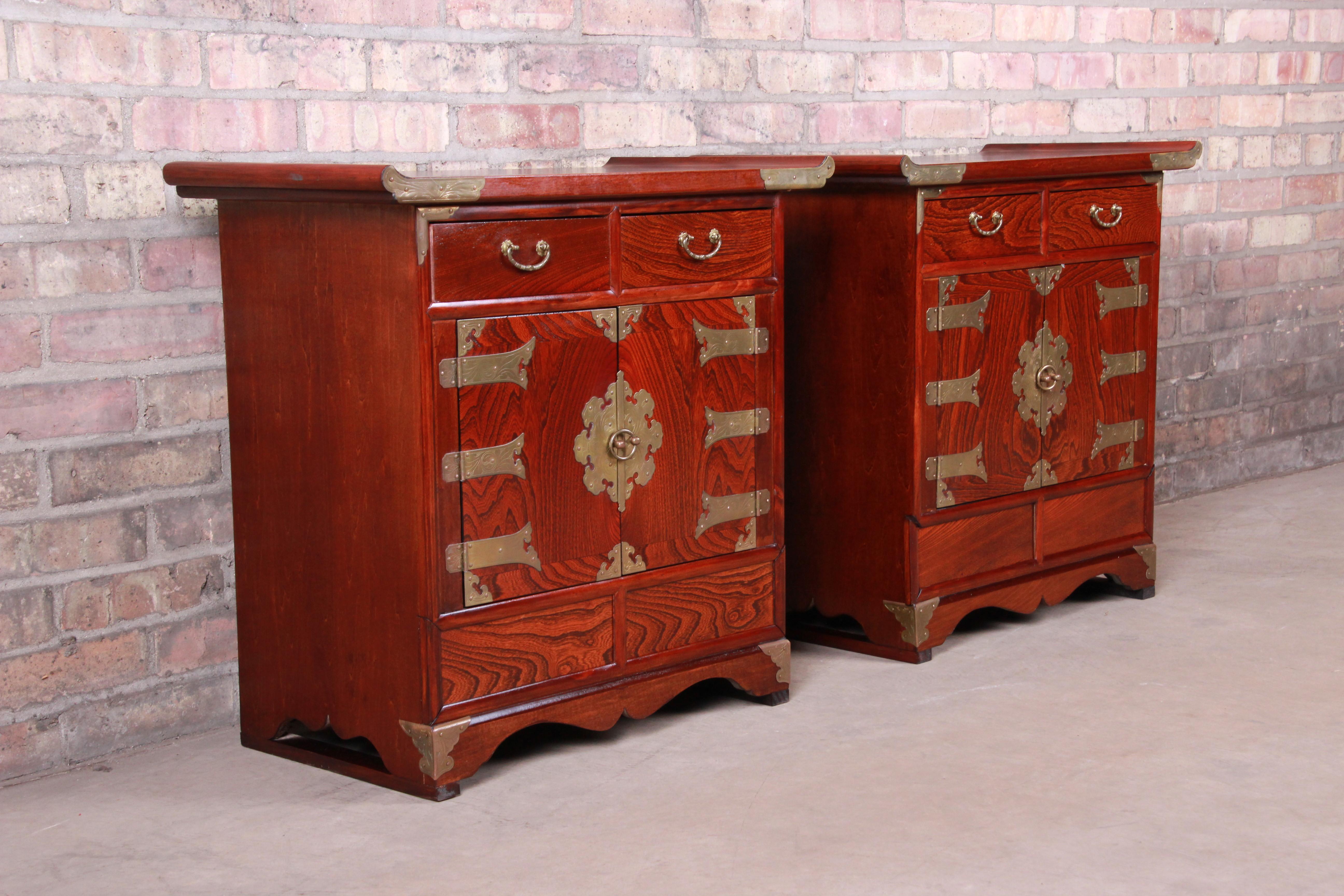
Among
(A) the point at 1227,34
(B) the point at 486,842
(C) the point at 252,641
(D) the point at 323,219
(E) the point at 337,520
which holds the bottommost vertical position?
(B) the point at 486,842

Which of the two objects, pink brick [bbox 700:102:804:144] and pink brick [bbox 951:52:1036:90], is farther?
pink brick [bbox 951:52:1036:90]

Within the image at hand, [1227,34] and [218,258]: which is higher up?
[1227,34]

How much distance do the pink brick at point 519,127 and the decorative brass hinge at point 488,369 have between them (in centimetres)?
85

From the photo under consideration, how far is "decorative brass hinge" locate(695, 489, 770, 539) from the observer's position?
116 inches

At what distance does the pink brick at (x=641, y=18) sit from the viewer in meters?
3.48

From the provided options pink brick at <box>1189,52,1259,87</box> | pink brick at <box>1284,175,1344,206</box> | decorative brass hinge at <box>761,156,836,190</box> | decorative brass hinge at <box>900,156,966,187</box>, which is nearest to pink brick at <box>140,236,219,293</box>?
decorative brass hinge at <box>761,156,836,190</box>

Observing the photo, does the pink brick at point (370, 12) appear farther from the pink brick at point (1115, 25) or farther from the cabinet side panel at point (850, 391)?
the pink brick at point (1115, 25)

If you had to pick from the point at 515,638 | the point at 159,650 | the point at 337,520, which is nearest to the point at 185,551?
the point at 159,650

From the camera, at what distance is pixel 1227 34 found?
5070mm

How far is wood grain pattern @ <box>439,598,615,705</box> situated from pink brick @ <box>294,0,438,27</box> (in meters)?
1.25

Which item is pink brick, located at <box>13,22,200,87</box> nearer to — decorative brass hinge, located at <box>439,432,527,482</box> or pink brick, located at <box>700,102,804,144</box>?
decorative brass hinge, located at <box>439,432,527,482</box>

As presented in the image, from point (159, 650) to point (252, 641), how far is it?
0.59 feet

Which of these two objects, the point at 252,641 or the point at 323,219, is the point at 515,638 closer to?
the point at 252,641

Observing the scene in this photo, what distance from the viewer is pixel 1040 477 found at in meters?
3.55
